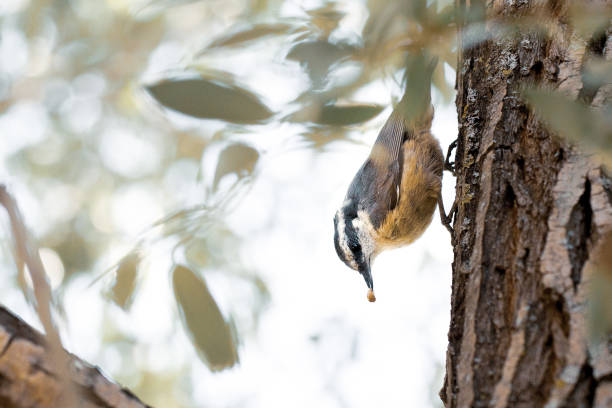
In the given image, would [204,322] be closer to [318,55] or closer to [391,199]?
[318,55]

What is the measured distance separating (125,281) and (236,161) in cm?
29

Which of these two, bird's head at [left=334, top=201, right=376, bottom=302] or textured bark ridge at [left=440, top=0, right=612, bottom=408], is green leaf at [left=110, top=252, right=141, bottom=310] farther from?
bird's head at [left=334, top=201, right=376, bottom=302]

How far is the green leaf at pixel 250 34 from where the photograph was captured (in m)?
0.82

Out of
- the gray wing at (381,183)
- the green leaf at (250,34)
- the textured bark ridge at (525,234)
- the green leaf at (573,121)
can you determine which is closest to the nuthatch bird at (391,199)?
the gray wing at (381,183)

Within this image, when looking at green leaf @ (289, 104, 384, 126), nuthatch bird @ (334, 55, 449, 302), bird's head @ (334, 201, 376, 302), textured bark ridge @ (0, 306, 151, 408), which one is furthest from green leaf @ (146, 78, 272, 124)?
bird's head @ (334, 201, 376, 302)

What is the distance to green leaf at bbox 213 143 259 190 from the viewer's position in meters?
0.99

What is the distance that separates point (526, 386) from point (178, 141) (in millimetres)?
1181

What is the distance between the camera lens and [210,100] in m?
0.80

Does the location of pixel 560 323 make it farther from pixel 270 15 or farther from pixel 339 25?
pixel 270 15

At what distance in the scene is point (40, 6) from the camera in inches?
56.4

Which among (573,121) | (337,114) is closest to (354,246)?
(337,114)

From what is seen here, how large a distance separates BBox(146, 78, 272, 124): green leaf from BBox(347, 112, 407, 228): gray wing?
1.30 m

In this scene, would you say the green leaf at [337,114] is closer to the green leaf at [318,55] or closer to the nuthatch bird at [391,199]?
the green leaf at [318,55]

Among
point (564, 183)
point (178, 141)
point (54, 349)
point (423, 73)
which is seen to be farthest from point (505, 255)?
point (178, 141)
